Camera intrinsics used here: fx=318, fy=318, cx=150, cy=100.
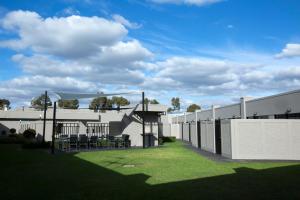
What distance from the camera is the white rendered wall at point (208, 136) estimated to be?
1800 cm

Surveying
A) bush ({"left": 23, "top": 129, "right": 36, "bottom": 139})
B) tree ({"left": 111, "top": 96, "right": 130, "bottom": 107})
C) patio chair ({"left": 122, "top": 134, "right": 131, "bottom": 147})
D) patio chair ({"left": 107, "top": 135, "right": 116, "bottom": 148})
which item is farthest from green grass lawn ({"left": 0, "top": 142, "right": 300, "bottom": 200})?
tree ({"left": 111, "top": 96, "right": 130, "bottom": 107})

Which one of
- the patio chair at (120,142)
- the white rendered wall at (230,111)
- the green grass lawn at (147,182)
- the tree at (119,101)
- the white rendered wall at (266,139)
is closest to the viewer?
the green grass lawn at (147,182)

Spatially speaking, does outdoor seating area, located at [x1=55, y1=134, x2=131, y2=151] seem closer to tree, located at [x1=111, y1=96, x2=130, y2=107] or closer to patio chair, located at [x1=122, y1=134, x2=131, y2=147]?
patio chair, located at [x1=122, y1=134, x2=131, y2=147]

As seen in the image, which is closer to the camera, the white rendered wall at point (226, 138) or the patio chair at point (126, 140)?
the white rendered wall at point (226, 138)

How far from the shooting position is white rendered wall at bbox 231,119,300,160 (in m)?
13.7

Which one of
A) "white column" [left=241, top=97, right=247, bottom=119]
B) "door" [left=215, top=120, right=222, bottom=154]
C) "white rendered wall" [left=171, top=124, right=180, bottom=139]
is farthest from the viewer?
"white rendered wall" [left=171, top=124, right=180, bottom=139]

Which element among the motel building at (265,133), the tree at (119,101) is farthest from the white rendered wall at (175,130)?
the tree at (119,101)

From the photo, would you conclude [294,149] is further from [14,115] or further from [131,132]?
[14,115]

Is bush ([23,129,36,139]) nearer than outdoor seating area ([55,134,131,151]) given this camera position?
No

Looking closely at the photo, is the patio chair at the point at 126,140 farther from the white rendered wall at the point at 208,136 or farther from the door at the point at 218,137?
the door at the point at 218,137

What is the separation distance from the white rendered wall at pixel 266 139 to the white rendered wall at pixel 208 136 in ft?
12.0

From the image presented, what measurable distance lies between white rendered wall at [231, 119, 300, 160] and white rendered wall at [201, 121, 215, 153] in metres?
3.64

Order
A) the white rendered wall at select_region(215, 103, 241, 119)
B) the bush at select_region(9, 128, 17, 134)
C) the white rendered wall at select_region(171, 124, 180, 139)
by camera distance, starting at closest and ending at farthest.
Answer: the white rendered wall at select_region(215, 103, 241, 119) < the bush at select_region(9, 128, 17, 134) < the white rendered wall at select_region(171, 124, 180, 139)

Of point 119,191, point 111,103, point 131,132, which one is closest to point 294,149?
point 119,191
